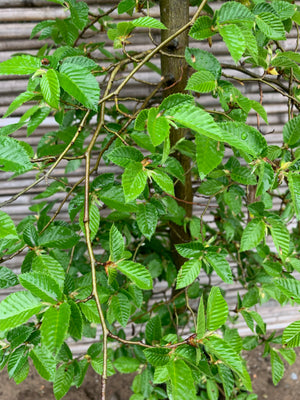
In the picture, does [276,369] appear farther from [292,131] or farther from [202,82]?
[202,82]

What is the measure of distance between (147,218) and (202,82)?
27 centimetres

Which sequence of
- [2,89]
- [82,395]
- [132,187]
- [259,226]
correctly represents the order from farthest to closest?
[82,395]
[2,89]
[259,226]
[132,187]

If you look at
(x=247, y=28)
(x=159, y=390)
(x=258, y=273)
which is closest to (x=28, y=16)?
(x=247, y=28)

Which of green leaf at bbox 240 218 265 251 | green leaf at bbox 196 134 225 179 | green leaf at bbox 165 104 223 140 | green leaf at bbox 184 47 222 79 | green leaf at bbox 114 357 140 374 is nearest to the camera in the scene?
green leaf at bbox 165 104 223 140

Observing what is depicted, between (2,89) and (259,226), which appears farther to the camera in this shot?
(2,89)

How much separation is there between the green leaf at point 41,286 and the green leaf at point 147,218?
258 millimetres

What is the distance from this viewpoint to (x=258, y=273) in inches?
40.6

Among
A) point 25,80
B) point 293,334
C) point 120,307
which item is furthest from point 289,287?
point 25,80

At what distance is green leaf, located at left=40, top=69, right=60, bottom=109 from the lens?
0.47 metres

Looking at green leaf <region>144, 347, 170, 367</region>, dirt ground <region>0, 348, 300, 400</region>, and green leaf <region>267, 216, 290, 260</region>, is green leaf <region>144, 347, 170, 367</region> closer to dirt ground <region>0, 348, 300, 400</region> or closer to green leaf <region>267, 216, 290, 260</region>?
green leaf <region>267, 216, 290, 260</region>

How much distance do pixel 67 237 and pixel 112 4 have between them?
2.78ft

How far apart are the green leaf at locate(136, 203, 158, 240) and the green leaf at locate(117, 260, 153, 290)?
0.14 metres

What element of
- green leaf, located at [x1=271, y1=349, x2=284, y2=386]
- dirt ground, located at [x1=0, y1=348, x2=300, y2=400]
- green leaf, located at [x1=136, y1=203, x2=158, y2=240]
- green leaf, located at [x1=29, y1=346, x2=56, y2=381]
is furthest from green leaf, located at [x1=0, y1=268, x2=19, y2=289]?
dirt ground, located at [x1=0, y1=348, x2=300, y2=400]

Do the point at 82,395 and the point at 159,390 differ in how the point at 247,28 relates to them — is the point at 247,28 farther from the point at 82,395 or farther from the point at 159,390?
the point at 82,395
